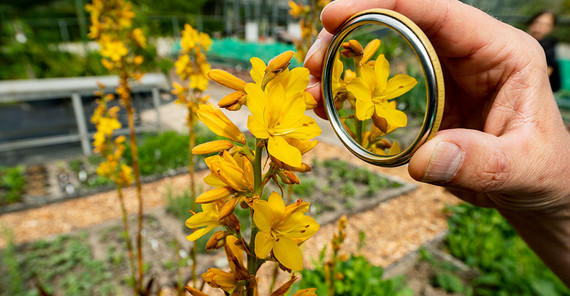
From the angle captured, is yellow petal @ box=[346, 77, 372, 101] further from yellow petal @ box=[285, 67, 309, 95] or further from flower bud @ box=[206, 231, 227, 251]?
flower bud @ box=[206, 231, 227, 251]

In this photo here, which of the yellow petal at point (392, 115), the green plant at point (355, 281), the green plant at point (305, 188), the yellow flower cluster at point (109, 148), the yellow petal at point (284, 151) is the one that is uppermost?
the yellow petal at point (392, 115)

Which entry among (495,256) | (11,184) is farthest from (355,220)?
(11,184)

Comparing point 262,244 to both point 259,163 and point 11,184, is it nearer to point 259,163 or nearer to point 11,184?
point 259,163

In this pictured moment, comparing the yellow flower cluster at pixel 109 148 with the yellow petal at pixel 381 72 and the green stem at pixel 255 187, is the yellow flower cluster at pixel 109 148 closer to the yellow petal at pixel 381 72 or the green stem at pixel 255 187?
the green stem at pixel 255 187

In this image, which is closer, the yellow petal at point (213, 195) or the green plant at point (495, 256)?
the yellow petal at point (213, 195)

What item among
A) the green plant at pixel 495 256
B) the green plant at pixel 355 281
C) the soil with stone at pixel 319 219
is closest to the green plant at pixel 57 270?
Answer: the soil with stone at pixel 319 219

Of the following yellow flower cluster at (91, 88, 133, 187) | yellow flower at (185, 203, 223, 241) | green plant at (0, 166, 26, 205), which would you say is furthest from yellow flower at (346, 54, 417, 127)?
green plant at (0, 166, 26, 205)
